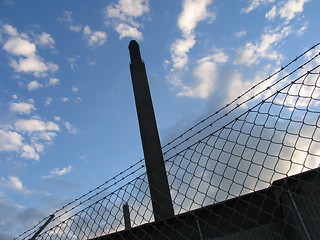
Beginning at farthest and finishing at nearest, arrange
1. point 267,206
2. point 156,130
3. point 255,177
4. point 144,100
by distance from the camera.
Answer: point 144,100, point 156,130, point 267,206, point 255,177

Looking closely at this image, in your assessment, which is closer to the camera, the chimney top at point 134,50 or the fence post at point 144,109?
the fence post at point 144,109

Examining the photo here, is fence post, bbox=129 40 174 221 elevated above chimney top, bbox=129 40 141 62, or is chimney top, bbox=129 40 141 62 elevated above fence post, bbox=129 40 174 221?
chimney top, bbox=129 40 141 62

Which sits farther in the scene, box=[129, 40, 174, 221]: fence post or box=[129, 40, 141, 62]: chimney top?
box=[129, 40, 141, 62]: chimney top

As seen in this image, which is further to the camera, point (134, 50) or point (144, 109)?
point (134, 50)

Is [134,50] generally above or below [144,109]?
above

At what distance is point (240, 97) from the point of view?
7.66 feet

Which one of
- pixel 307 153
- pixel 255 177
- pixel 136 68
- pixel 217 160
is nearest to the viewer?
pixel 307 153

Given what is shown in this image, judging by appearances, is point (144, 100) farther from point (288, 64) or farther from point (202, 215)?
point (288, 64)

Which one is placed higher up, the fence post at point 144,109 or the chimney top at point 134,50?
the chimney top at point 134,50

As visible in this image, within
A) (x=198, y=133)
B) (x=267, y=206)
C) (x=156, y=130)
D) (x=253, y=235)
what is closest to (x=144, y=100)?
(x=156, y=130)

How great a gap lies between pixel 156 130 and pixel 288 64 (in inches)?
380

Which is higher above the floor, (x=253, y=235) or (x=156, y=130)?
(x=156, y=130)

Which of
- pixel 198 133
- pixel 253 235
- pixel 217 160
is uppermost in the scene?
pixel 198 133

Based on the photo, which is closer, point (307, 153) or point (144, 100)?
point (307, 153)
